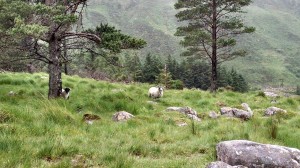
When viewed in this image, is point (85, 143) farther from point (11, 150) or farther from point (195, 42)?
point (195, 42)

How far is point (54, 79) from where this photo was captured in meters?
16.2

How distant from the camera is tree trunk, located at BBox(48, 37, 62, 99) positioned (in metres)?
16.2

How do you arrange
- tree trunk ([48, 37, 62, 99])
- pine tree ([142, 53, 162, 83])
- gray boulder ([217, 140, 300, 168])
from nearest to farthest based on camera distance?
gray boulder ([217, 140, 300, 168])
tree trunk ([48, 37, 62, 99])
pine tree ([142, 53, 162, 83])

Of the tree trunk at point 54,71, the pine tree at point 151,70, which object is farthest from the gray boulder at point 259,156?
the pine tree at point 151,70

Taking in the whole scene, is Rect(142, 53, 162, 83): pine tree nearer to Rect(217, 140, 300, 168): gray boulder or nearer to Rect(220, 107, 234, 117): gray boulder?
Rect(220, 107, 234, 117): gray boulder

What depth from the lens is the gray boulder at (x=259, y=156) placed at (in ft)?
21.9

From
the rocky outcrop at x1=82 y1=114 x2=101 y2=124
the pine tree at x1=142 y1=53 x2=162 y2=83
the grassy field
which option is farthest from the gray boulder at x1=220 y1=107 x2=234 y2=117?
the pine tree at x1=142 y1=53 x2=162 y2=83

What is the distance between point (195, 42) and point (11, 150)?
27055mm

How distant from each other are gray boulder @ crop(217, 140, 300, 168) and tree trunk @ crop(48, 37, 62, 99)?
10.8 metres

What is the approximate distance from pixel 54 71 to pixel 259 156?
38.1 feet

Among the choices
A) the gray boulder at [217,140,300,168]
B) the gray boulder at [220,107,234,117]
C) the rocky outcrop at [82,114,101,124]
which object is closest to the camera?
the gray boulder at [217,140,300,168]

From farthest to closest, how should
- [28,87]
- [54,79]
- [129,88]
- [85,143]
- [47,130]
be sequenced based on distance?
[129,88] < [28,87] < [54,79] < [47,130] < [85,143]

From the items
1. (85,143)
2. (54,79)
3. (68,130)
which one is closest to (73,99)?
(54,79)

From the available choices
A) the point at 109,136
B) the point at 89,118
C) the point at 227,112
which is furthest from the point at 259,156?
the point at 227,112
